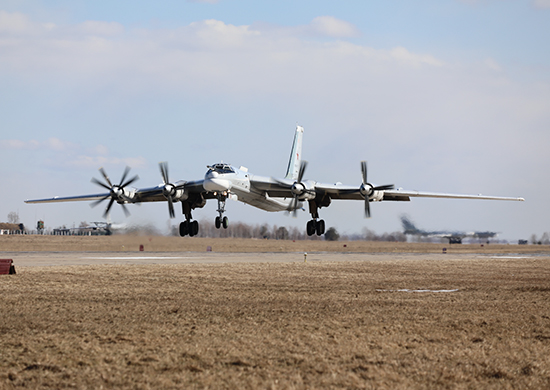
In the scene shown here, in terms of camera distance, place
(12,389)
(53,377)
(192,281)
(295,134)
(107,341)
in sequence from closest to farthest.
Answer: (12,389)
(53,377)
(107,341)
(192,281)
(295,134)

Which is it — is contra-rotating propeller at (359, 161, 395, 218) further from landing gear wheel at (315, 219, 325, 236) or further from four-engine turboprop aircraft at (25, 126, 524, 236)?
landing gear wheel at (315, 219, 325, 236)

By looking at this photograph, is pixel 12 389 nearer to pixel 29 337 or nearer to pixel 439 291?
pixel 29 337

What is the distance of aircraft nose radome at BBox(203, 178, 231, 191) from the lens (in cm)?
3266

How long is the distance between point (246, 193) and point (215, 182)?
346 centimetres

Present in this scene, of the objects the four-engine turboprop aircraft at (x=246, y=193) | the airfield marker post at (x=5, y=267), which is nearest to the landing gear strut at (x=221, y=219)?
the four-engine turboprop aircraft at (x=246, y=193)

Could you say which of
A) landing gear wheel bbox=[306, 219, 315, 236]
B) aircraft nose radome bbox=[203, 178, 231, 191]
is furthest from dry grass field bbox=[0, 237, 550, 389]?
landing gear wheel bbox=[306, 219, 315, 236]

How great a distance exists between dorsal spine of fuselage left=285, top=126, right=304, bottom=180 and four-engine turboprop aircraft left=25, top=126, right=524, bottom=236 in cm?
738

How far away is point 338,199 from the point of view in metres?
39.3

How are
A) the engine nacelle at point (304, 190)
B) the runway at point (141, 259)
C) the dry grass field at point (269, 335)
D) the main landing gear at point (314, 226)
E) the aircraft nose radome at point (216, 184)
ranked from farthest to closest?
the main landing gear at point (314, 226) → the runway at point (141, 259) → the engine nacelle at point (304, 190) → the aircraft nose radome at point (216, 184) → the dry grass field at point (269, 335)

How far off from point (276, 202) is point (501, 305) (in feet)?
→ 68.0

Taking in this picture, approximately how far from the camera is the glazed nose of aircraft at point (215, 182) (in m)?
32.7

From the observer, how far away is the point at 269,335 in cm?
1380

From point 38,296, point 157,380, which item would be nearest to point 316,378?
point 157,380

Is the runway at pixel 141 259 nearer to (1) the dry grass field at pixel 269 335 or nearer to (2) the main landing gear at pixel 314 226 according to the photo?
(2) the main landing gear at pixel 314 226
